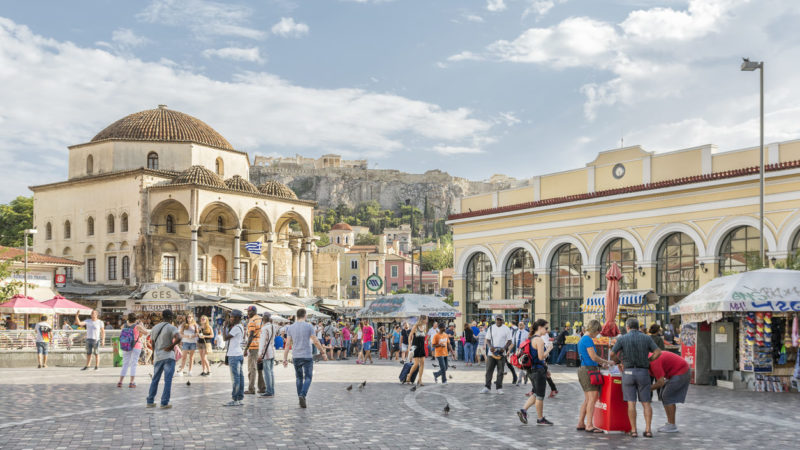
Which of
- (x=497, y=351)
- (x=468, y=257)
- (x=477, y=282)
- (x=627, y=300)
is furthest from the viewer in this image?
(x=468, y=257)

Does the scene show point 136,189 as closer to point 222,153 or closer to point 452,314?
point 222,153

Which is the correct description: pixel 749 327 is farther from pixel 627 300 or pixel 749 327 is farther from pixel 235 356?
pixel 235 356

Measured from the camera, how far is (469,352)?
30.2 meters

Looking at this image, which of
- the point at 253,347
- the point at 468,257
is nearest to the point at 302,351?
the point at 253,347

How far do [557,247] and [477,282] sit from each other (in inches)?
A: 211

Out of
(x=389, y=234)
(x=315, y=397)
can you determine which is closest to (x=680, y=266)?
(x=315, y=397)

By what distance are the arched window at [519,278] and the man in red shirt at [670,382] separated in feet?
82.4

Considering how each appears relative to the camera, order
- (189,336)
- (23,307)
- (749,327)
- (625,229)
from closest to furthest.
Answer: (749,327), (189,336), (23,307), (625,229)

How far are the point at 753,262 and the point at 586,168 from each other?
11.3 metres

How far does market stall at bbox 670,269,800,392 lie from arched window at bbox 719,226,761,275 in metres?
10.1

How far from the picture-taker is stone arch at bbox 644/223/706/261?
29.8 m

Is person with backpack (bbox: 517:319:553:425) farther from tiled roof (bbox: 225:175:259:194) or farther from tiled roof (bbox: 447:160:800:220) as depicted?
tiled roof (bbox: 225:175:259:194)

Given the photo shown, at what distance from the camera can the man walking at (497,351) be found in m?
16.5

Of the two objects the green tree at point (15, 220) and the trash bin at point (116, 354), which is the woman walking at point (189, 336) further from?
the green tree at point (15, 220)
